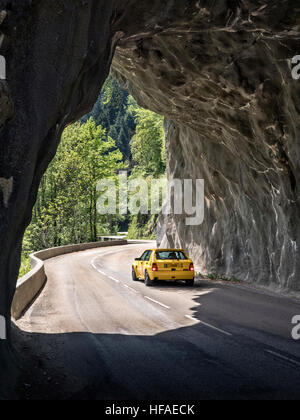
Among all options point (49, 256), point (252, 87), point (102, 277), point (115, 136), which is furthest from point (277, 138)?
point (115, 136)

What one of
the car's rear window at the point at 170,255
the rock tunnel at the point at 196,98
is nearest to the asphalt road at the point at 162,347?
the rock tunnel at the point at 196,98

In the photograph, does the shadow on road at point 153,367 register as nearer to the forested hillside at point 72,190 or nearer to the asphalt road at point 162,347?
the asphalt road at point 162,347

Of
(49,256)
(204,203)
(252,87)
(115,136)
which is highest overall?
(115,136)

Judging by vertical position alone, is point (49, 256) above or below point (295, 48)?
below

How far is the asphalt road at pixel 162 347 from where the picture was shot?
5.99 m

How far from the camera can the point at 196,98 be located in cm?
1667

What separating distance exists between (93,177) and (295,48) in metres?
47.1

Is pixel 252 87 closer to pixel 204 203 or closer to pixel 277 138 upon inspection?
pixel 277 138

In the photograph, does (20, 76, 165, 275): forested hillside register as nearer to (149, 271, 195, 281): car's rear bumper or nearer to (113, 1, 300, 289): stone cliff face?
(113, 1, 300, 289): stone cliff face

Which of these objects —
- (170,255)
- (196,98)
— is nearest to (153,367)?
(196,98)

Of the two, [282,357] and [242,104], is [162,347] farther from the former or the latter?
[242,104]

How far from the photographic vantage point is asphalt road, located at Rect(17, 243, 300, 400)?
19.6 feet

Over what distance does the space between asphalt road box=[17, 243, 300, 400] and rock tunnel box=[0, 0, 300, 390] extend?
4.42ft
